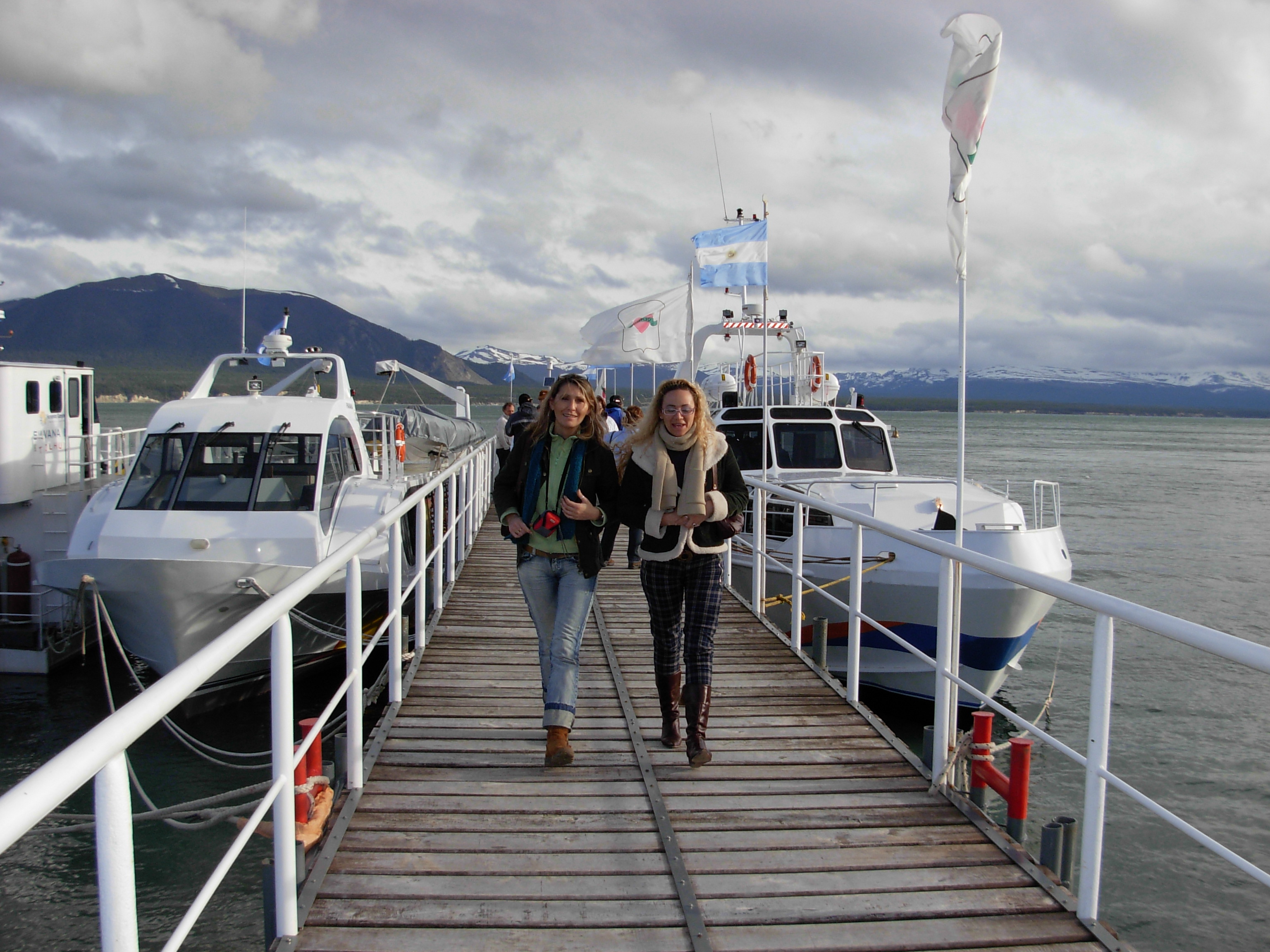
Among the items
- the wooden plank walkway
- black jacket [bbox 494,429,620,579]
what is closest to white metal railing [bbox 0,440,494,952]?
the wooden plank walkway

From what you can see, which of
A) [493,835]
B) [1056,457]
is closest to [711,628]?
[493,835]

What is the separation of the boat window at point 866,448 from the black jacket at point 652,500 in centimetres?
835

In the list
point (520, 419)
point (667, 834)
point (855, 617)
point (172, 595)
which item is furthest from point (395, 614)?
point (520, 419)

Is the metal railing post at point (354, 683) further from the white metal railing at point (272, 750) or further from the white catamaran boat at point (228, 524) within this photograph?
the white catamaran boat at point (228, 524)

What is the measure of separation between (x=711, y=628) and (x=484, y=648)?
2.79 metres

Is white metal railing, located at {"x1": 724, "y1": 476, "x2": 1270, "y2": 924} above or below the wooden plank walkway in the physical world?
above

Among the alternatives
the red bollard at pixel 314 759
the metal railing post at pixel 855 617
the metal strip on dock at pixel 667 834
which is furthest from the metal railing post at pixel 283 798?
the metal railing post at pixel 855 617

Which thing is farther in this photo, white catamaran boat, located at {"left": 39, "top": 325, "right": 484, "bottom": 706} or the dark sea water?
white catamaran boat, located at {"left": 39, "top": 325, "right": 484, "bottom": 706}

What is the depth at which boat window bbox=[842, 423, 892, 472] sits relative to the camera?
12258 millimetres

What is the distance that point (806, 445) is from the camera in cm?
1229

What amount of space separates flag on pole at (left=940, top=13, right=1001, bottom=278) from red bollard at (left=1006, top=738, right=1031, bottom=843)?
3.32 meters

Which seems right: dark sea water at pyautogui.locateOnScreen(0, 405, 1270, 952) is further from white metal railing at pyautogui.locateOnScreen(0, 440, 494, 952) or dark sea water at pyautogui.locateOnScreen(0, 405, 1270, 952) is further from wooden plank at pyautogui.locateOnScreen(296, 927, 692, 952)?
wooden plank at pyautogui.locateOnScreen(296, 927, 692, 952)

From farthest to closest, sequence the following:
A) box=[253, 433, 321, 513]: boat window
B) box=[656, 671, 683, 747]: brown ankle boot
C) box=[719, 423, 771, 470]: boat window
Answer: box=[719, 423, 771, 470]: boat window < box=[253, 433, 321, 513]: boat window < box=[656, 671, 683, 747]: brown ankle boot

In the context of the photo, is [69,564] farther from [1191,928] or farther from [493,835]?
[1191,928]
